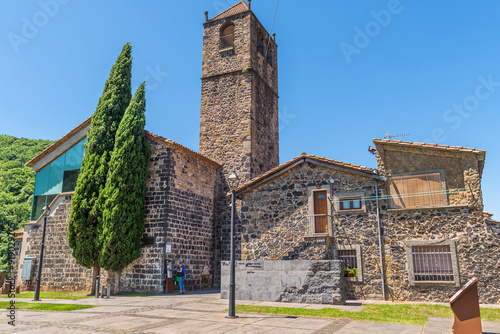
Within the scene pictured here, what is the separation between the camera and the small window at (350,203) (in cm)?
1494

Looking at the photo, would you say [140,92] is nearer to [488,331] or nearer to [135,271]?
[135,271]

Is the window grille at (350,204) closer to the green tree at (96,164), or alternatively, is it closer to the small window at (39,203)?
the green tree at (96,164)

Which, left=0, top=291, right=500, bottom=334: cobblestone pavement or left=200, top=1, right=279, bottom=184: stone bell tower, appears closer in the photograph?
left=0, top=291, right=500, bottom=334: cobblestone pavement

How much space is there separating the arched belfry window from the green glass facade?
11.3m

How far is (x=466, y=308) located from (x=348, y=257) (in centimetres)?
785

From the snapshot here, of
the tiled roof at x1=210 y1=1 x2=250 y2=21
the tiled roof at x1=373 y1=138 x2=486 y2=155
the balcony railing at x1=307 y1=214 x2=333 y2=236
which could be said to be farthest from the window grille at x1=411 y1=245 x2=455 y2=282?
the tiled roof at x1=210 y1=1 x2=250 y2=21

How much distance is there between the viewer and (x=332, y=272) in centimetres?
1255

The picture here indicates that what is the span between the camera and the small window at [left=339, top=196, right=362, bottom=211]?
14.9 meters

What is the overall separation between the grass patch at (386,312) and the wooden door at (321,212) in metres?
3.96

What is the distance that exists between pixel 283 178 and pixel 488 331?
9521mm

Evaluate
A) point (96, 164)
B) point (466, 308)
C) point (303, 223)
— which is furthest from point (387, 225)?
point (96, 164)

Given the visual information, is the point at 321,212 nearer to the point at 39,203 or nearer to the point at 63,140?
the point at 63,140

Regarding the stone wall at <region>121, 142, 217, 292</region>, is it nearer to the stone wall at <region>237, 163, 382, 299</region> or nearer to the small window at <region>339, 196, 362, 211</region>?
the stone wall at <region>237, 163, 382, 299</region>

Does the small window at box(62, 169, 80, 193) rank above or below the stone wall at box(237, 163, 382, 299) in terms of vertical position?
above
